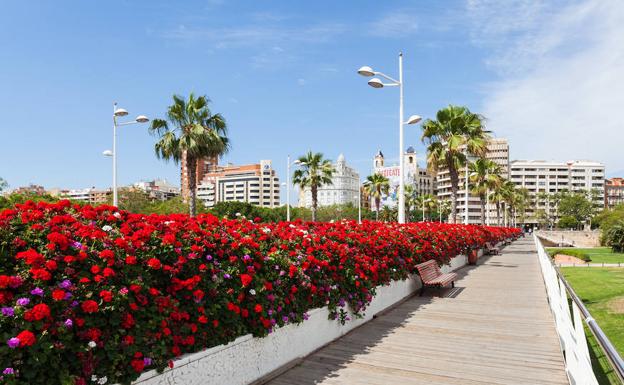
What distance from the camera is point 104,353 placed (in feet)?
10.9

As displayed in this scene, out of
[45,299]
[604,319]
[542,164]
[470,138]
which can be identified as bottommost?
[604,319]

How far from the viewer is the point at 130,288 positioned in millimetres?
3623

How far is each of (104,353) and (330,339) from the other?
3.97 m

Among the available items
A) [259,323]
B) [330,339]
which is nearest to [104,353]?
[259,323]

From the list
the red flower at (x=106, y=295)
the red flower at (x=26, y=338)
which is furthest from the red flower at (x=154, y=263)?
the red flower at (x=26, y=338)

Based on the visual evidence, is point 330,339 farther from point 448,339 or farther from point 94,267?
point 94,267

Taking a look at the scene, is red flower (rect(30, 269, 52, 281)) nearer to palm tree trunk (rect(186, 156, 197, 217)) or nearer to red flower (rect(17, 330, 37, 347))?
red flower (rect(17, 330, 37, 347))

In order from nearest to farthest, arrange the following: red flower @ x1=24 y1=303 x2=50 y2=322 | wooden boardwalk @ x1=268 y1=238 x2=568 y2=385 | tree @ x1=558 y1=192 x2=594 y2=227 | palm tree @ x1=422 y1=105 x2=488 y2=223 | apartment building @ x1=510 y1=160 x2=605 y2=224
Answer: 1. red flower @ x1=24 y1=303 x2=50 y2=322
2. wooden boardwalk @ x1=268 y1=238 x2=568 y2=385
3. palm tree @ x1=422 y1=105 x2=488 y2=223
4. tree @ x1=558 y1=192 x2=594 y2=227
5. apartment building @ x1=510 y1=160 x2=605 y2=224

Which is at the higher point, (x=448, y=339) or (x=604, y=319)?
(x=448, y=339)

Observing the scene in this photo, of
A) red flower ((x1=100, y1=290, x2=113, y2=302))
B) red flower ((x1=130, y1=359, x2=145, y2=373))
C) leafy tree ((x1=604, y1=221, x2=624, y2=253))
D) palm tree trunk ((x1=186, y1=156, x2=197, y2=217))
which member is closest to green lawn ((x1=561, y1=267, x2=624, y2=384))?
red flower ((x1=130, y1=359, x2=145, y2=373))

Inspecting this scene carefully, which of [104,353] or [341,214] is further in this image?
[341,214]

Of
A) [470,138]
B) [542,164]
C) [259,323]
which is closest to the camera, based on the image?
[259,323]

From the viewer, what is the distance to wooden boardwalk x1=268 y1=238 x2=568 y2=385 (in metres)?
5.29

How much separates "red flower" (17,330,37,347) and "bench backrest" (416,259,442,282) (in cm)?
919
